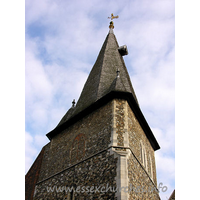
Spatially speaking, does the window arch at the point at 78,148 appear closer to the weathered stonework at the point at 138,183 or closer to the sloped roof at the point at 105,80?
the sloped roof at the point at 105,80

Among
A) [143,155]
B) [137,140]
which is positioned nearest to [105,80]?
[137,140]

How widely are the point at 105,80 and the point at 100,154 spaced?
558 centimetres

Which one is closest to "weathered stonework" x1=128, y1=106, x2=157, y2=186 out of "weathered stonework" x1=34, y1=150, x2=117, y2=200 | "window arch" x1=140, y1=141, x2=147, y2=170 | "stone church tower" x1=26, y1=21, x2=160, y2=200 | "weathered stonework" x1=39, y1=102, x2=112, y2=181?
"stone church tower" x1=26, y1=21, x2=160, y2=200

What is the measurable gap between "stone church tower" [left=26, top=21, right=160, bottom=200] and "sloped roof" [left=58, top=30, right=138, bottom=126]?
62 mm

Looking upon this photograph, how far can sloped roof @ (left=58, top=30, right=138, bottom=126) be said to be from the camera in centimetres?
1340

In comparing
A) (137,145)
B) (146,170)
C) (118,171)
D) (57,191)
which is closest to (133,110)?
(137,145)

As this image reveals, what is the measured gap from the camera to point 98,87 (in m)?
14.4

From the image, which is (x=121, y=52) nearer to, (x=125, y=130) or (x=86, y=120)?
(x=86, y=120)

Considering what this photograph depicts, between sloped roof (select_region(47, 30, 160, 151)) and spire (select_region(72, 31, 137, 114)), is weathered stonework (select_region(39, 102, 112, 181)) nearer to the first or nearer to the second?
sloped roof (select_region(47, 30, 160, 151))

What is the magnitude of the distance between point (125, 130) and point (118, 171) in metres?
2.12

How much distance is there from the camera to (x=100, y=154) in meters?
10.5

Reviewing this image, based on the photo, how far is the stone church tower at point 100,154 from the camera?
9648 mm

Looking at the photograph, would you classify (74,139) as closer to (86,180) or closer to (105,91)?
(86,180)

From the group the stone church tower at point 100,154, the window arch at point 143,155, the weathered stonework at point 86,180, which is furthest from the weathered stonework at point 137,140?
the weathered stonework at point 86,180
